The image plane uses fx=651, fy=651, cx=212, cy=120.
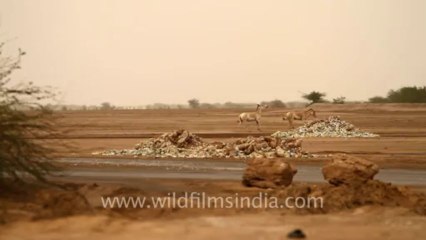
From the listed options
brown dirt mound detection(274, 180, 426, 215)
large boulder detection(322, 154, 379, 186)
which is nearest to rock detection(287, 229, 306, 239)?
brown dirt mound detection(274, 180, 426, 215)

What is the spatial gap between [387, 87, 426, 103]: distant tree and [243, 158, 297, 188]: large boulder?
7999 centimetres

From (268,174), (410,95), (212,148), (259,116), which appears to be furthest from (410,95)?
(268,174)

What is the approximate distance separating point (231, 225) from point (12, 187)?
539 cm

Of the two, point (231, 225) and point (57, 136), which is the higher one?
point (57, 136)

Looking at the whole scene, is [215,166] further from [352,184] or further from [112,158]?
[352,184]

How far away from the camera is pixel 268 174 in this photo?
56.3 feet

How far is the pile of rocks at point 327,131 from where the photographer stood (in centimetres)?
4128

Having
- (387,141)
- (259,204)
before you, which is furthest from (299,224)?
(387,141)

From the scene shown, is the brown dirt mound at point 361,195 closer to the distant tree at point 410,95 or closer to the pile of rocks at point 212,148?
the pile of rocks at point 212,148

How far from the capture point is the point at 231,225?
12.1m

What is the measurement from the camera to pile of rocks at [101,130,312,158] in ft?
96.7

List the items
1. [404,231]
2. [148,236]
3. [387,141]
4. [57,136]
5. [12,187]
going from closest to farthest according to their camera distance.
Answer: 1. [148,236]
2. [404,231]
3. [12,187]
4. [57,136]
5. [387,141]

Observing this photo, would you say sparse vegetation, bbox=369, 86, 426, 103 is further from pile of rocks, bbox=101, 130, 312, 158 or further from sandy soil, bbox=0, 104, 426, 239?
sandy soil, bbox=0, 104, 426, 239

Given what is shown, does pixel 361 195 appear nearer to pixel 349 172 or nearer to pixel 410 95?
pixel 349 172
